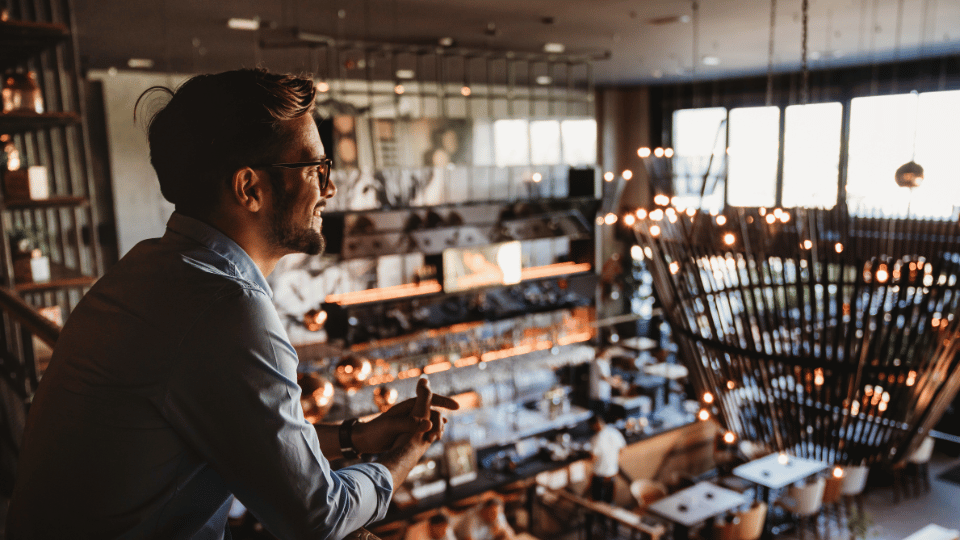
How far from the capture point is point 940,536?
6266 millimetres

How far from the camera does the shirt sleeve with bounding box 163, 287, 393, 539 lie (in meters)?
0.82

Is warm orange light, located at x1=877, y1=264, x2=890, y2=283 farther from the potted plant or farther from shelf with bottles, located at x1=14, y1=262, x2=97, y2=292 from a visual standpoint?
the potted plant

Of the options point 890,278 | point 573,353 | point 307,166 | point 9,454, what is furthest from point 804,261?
point 573,353

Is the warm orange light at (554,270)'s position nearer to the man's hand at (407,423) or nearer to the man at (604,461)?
the man at (604,461)

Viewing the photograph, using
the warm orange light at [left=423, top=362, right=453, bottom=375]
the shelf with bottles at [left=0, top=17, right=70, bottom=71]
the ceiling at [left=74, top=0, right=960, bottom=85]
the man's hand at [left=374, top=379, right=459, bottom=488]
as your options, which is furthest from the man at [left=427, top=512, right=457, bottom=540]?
the man's hand at [left=374, top=379, right=459, bottom=488]

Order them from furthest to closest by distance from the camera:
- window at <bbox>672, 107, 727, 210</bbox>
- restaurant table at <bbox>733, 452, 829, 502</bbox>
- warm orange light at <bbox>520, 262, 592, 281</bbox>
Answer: warm orange light at <bbox>520, 262, 592, 281</bbox> < restaurant table at <bbox>733, 452, 829, 502</bbox> < window at <bbox>672, 107, 727, 210</bbox>

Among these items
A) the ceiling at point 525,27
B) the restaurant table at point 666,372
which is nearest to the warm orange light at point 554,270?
the restaurant table at point 666,372

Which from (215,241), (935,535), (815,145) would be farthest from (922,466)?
(215,241)

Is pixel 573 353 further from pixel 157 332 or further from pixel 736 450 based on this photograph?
pixel 157 332

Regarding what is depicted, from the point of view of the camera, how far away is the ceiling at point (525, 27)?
16.9ft

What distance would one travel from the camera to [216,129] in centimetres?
98

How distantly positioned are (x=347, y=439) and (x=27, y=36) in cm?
280

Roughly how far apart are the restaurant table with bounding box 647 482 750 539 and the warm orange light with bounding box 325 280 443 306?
12.2ft

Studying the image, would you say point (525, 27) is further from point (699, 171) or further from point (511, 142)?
point (699, 171)
